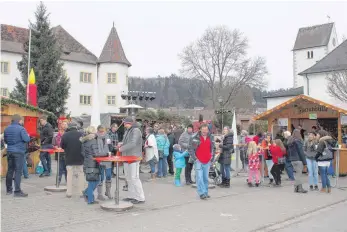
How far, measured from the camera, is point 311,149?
11703 mm

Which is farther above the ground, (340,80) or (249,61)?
(249,61)

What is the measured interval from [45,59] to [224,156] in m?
26.0

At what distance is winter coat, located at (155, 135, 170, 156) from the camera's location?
1363 centimetres

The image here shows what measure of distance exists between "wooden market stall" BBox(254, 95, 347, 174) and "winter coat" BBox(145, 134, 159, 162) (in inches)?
298

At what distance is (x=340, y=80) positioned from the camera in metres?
32.6

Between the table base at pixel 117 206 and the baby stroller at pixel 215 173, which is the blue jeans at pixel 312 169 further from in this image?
the table base at pixel 117 206

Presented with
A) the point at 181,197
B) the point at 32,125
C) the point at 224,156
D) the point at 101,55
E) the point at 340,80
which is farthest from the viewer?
the point at 101,55

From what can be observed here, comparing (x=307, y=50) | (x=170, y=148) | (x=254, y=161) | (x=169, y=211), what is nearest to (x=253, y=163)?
(x=254, y=161)

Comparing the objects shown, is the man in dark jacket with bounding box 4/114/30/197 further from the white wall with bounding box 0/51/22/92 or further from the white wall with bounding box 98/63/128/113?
the white wall with bounding box 98/63/128/113

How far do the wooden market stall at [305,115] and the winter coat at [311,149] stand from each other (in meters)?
5.55

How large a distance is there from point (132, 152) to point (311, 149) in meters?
5.74

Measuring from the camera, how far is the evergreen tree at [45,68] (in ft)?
111

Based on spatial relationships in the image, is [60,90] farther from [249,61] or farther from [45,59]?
[249,61]

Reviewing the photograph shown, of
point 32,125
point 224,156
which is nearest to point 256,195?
point 224,156
